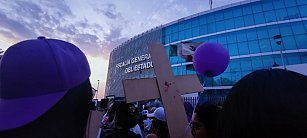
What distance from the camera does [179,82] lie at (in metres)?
2.03

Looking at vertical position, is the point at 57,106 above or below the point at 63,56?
below

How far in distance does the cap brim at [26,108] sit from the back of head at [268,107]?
0.58m

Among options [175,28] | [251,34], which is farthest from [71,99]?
[175,28]

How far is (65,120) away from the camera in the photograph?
0.67 meters

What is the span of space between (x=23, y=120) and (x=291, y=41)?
28.8 meters

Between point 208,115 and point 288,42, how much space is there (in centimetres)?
2738

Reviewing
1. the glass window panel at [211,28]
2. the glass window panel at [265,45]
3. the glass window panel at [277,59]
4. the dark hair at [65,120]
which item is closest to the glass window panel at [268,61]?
the glass window panel at [277,59]

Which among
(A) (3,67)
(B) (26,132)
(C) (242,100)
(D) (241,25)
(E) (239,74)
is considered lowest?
(B) (26,132)

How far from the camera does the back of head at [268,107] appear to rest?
0.54 metres

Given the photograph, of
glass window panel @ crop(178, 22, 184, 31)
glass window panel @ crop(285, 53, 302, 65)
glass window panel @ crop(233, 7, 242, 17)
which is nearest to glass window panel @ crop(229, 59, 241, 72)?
glass window panel @ crop(285, 53, 302, 65)

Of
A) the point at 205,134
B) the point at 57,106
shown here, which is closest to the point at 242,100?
the point at 57,106

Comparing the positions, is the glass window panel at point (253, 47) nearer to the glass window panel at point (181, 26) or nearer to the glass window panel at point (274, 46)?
the glass window panel at point (274, 46)

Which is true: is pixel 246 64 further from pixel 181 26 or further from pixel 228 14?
pixel 181 26

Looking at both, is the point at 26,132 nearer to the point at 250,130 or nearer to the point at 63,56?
the point at 63,56
